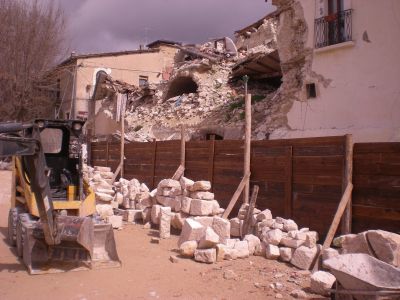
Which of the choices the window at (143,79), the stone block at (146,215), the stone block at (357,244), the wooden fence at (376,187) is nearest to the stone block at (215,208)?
the stone block at (146,215)

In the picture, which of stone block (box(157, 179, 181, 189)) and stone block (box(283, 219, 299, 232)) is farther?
stone block (box(157, 179, 181, 189))

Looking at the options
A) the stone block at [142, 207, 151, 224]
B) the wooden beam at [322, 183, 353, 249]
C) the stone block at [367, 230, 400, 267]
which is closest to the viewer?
the stone block at [367, 230, 400, 267]

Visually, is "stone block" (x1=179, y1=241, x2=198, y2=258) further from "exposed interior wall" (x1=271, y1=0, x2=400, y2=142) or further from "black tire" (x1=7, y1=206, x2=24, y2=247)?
"exposed interior wall" (x1=271, y1=0, x2=400, y2=142)

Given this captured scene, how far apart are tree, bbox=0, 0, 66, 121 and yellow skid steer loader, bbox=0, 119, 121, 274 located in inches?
895

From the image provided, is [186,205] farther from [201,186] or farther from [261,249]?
[261,249]

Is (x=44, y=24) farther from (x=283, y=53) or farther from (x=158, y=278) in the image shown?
(x=158, y=278)

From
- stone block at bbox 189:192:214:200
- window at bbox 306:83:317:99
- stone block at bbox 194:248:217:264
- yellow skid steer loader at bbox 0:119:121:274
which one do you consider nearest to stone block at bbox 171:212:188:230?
stone block at bbox 189:192:214:200

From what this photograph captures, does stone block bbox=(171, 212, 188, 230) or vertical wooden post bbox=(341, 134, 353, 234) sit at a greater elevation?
vertical wooden post bbox=(341, 134, 353, 234)

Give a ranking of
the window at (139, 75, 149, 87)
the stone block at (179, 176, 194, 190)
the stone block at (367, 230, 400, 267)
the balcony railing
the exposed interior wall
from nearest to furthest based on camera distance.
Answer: the stone block at (367, 230, 400, 267) → the stone block at (179, 176, 194, 190) → the exposed interior wall → the balcony railing → the window at (139, 75, 149, 87)

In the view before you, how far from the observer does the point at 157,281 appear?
23.9ft

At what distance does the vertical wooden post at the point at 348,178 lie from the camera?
25.3 ft

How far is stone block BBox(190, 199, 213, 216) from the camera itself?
10492mm

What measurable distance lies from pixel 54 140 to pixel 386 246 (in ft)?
22.6

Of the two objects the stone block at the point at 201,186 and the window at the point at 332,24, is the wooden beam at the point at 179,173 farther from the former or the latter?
the window at the point at 332,24
